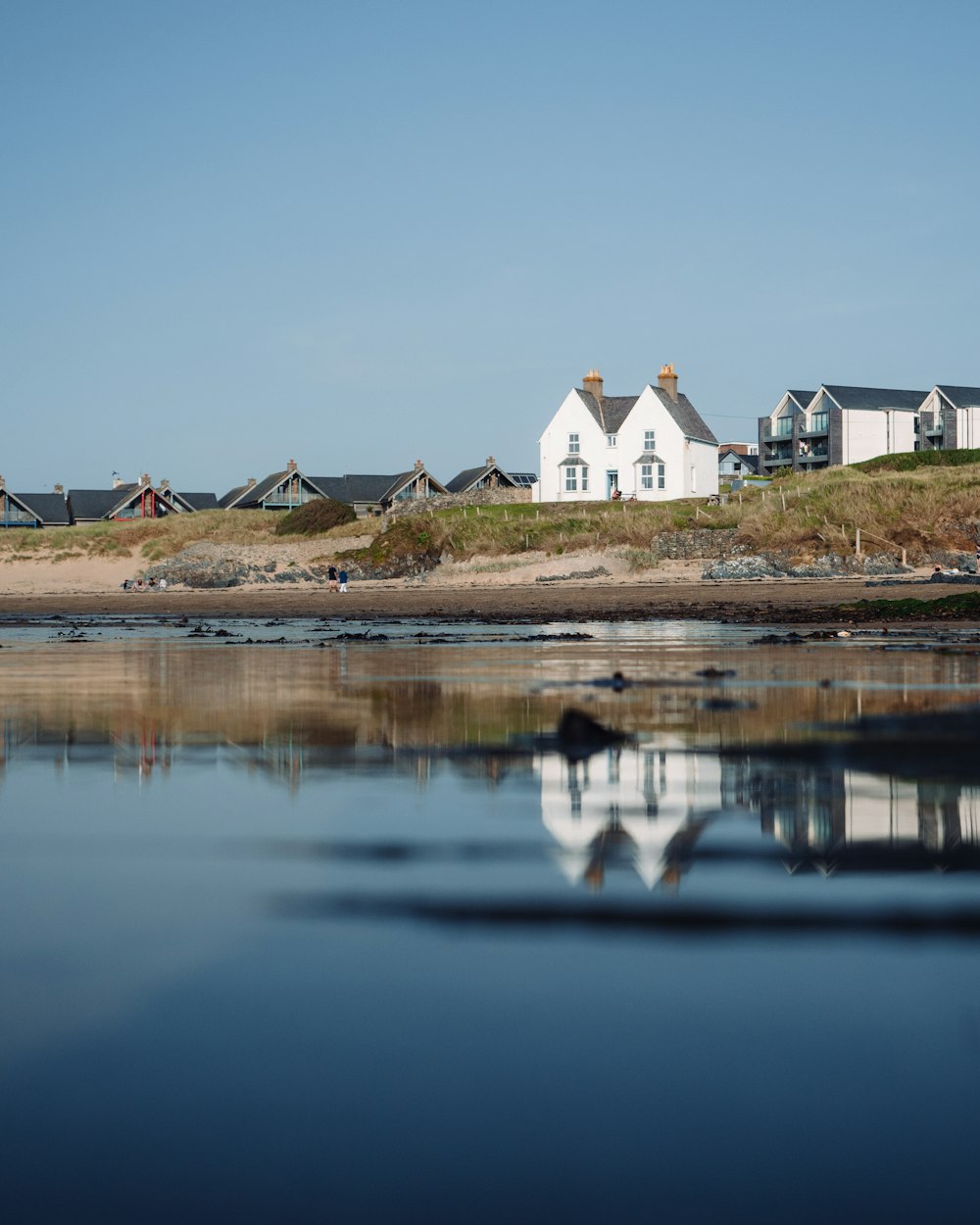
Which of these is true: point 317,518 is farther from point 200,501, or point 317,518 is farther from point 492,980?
point 492,980

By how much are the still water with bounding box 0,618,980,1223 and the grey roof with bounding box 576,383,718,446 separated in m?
75.8

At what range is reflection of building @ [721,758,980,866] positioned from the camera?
19.9 ft

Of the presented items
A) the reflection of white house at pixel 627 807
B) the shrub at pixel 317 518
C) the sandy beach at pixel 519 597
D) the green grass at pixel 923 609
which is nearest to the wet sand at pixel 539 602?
the sandy beach at pixel 519 597

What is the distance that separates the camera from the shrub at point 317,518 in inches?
2895

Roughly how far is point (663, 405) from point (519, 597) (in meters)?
43.0

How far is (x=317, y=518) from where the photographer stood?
74.3 metres

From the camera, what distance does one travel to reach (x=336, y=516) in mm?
74438

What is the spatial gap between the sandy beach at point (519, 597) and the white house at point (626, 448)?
95.8ft

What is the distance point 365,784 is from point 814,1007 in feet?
15.2

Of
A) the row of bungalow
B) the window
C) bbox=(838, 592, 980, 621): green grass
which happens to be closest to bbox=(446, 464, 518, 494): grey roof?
the row of bungalow

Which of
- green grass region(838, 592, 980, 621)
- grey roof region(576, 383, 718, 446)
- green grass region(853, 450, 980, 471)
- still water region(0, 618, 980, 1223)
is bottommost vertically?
still water region(0, 618, 980, 1223)

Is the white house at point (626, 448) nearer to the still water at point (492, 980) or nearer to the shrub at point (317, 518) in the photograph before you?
the shrub at point (317, 518)

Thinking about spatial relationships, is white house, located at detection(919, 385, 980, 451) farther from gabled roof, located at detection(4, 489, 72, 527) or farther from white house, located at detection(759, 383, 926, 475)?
gabled roof, located at detection(4, 489, 72, 527)

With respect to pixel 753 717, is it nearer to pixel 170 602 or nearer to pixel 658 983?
pixel 658 983
